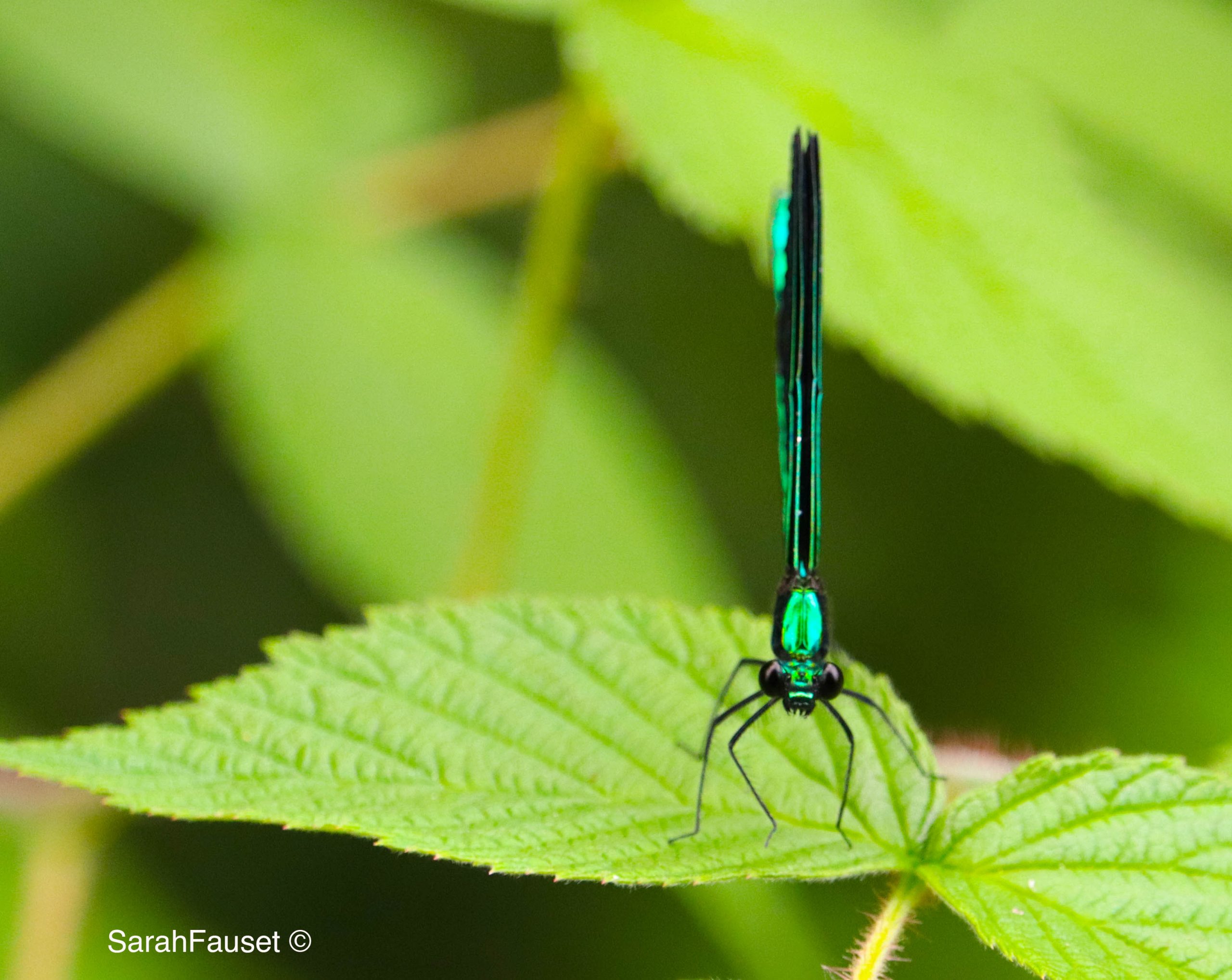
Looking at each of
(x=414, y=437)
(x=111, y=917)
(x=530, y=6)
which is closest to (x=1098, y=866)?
(x=530, y=6)

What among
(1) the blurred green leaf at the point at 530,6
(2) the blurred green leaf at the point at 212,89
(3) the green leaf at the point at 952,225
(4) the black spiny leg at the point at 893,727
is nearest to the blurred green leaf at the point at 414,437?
(2) the blurred green leaf at the point at 212,89

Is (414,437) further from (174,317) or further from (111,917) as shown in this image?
(111,917)

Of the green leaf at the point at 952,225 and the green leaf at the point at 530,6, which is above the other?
the green leaf at the point at 530,6

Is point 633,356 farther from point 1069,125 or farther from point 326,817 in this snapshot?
point 326,817

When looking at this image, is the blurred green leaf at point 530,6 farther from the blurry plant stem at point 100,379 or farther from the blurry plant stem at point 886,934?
the blurry plant stem at point 886,934

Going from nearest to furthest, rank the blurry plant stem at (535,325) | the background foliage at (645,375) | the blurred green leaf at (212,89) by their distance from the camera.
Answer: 1. the background foliage at (645,375)
2. the blurry plant stem at (535,325)
3. the blurred green leaf at (212,89)

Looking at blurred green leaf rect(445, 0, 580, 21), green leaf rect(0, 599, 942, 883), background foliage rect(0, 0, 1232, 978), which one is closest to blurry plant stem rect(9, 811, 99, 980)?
background foliage rect(0, 0, 1232, 978)
